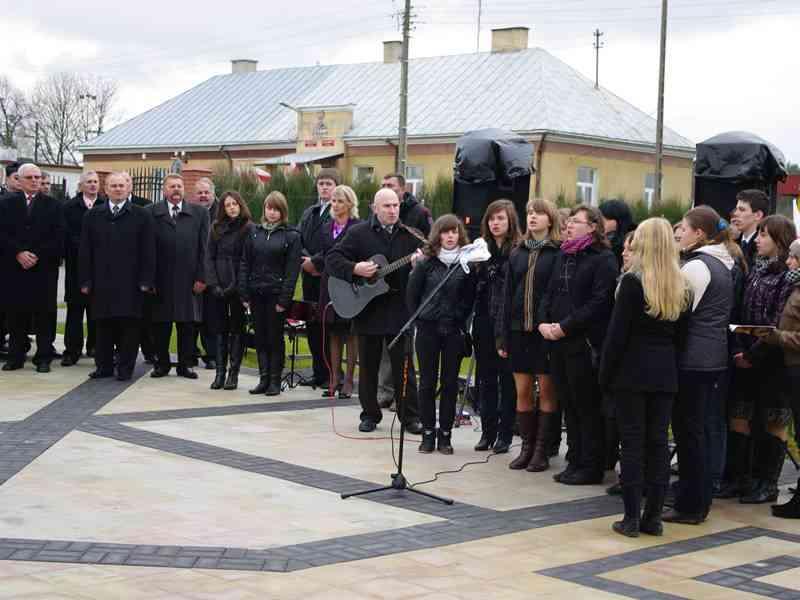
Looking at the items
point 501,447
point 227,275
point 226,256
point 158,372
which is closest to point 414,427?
point 501,447

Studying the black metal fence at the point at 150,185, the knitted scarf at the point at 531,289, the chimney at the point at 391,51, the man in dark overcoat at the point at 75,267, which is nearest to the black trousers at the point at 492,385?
the knitted scarf at the point at 531,289

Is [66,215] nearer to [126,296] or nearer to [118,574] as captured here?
[126,296]

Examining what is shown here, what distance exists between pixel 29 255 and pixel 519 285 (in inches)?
259

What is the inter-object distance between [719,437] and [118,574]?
412 cm

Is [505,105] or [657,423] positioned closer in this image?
[657,423]

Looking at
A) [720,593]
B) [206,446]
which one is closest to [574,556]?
[720,593]

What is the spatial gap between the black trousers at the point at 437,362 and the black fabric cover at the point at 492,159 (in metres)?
2.45

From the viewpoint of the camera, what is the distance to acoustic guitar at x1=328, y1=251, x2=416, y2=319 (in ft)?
34.2

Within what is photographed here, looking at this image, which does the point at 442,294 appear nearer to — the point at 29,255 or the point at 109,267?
the point at 109,267

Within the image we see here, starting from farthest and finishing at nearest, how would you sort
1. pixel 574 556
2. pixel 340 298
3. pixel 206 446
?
pixel 340 298 < pixel 206 446 < pixel 574 556

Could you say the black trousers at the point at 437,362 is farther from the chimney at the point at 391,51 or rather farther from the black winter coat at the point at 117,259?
the chimney at the point at 391,51

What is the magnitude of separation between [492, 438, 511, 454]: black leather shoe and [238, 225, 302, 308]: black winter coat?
3117mm

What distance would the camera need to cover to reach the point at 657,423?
7.60 metres

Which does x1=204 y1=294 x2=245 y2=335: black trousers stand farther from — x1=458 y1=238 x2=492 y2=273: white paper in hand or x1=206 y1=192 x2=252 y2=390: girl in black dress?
x1=458 y1=238 x2=492 y2=273: white paper in hand
